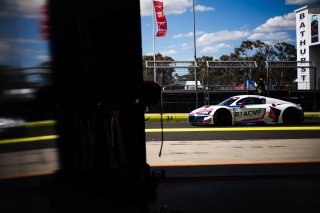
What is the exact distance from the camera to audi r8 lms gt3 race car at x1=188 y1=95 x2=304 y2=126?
12273mm

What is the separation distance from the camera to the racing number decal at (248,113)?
12.3m

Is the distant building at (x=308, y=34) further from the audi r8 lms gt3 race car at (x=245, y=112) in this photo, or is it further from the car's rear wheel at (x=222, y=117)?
the car's rear wheel at (x=222, y=117)

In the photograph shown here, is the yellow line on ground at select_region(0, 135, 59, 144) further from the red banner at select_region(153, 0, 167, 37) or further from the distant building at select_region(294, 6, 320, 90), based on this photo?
the distant building at select_region(294, 6, 320, 90)

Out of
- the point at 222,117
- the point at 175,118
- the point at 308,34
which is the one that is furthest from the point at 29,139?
the point at 308,34

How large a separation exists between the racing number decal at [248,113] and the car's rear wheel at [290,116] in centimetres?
86

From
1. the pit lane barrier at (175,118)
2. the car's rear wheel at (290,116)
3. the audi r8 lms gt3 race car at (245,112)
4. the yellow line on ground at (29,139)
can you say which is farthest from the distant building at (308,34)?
the yellow line on ground at (29,139)

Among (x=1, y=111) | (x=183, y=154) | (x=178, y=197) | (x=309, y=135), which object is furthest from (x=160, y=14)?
(x=1, y=111)

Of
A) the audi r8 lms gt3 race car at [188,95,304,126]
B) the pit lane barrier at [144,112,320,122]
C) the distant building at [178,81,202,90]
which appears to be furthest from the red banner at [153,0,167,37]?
the audi r8 lms gt3 race car at [188,95,304,126]

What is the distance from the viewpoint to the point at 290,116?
41.1ft

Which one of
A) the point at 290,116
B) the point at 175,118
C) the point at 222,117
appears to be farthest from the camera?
the point at 175,118

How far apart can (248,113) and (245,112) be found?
108 mm

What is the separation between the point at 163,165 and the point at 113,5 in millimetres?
3239

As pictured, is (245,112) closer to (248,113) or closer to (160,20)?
(248,113)

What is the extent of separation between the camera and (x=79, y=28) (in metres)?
3.04
